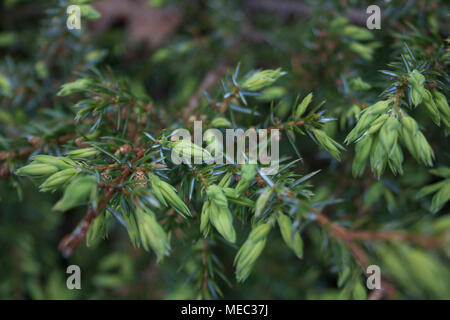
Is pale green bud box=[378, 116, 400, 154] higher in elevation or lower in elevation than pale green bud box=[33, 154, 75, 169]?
higher

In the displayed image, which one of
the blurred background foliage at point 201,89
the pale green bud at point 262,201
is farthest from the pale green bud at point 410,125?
the pale green bud at point 262,201

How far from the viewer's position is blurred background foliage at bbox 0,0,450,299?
4.42 feet

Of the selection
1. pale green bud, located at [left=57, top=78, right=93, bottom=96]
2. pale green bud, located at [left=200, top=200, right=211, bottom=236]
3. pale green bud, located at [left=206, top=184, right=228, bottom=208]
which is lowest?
pale green bud, located at [left=200, top=200, right=211, bottom=236]

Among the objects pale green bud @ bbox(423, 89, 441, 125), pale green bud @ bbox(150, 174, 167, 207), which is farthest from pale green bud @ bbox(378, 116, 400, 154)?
pale green bud @ bbox(150, 174, 167, 207)

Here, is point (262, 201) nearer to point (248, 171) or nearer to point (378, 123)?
point (248, 171)

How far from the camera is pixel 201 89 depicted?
1.70 metres

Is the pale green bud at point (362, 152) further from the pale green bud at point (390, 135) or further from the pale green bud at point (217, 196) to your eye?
the pale green bud at point (217, 196)

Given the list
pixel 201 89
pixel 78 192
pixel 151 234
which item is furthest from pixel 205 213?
pixel 201 89

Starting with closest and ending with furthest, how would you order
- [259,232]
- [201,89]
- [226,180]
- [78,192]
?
1. [78,192]
2. [259,232]
3. [226,180]
4. [201,89]

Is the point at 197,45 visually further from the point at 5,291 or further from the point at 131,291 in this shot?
the point at 5,291

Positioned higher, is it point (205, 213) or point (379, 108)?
point (379, 108)

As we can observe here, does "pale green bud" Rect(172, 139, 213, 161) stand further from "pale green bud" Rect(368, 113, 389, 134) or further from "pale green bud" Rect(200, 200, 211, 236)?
"pale green bud" Rect(368, 113, 389, 134)

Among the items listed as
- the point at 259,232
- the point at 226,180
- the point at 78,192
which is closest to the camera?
the point at 78,192
